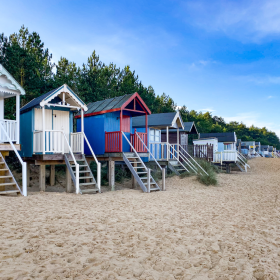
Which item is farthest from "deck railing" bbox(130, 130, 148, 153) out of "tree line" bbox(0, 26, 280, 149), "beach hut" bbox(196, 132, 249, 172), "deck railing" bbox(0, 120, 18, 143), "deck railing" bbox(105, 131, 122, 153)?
"beach hut" bbox(196, 132, 249, 172)

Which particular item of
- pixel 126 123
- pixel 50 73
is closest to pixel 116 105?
pixel 126 123

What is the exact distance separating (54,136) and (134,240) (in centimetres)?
801

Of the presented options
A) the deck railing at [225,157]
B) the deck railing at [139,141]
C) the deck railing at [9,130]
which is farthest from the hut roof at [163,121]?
the deck railing at [9,130]

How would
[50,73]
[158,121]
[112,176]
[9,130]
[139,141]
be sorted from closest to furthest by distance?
[9,130] < [112,176] < [139,141] < [158,121] < [50,73]

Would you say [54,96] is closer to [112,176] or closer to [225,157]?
[112,176]

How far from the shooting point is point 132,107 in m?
14.9

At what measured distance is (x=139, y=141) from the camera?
14.8m

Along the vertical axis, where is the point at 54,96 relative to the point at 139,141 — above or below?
above

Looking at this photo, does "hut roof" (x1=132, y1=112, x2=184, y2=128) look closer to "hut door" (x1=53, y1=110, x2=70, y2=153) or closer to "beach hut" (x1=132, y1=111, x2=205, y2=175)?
"beach hut" (x1=132, y1=111, x2=205, y2=175)

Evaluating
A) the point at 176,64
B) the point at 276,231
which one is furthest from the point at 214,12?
the point at 276,231

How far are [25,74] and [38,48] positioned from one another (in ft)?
21.2

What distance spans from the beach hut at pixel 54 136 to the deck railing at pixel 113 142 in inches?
52.2

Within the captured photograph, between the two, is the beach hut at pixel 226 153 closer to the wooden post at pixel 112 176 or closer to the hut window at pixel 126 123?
the hut window at pixel 126 123

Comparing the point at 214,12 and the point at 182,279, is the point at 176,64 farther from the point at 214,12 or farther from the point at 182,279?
the point at 182,279
